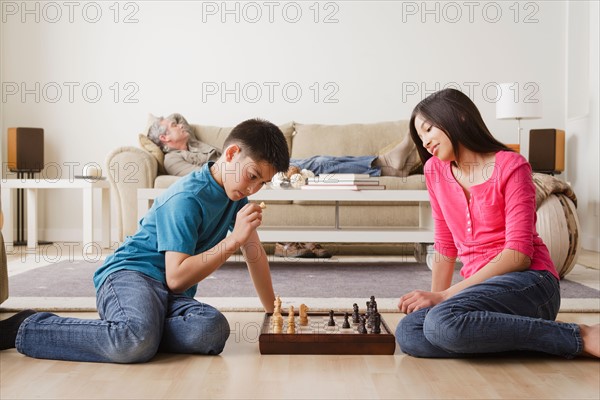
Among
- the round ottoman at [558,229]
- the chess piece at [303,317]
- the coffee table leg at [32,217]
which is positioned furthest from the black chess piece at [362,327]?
the coffee table leg at [32,217]

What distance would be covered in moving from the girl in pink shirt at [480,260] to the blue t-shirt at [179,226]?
1.72 feet

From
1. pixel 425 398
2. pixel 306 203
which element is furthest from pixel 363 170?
pixel 425 398

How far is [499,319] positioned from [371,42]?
401 centimetres

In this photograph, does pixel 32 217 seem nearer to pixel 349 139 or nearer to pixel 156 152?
pixel 156 152

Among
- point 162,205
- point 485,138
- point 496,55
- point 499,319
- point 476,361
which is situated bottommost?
point 476,361

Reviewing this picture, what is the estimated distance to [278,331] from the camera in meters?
1.77

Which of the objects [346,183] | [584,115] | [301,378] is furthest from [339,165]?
[301,378]

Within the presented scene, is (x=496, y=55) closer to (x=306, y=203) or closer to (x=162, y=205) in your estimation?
(x=306, y=203)

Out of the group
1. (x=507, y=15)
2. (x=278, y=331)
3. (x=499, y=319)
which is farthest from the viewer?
(x=507, y=15)

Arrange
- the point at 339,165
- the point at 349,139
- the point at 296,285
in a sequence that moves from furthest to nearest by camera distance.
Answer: the point at 349,139, the point at 339,165, the point at 296,285

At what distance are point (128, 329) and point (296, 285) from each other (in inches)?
55.8

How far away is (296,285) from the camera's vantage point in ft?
9.82

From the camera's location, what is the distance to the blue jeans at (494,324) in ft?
5.32

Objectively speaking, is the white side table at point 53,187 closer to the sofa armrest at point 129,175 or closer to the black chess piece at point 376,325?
the sofa armrest at point 129,175
